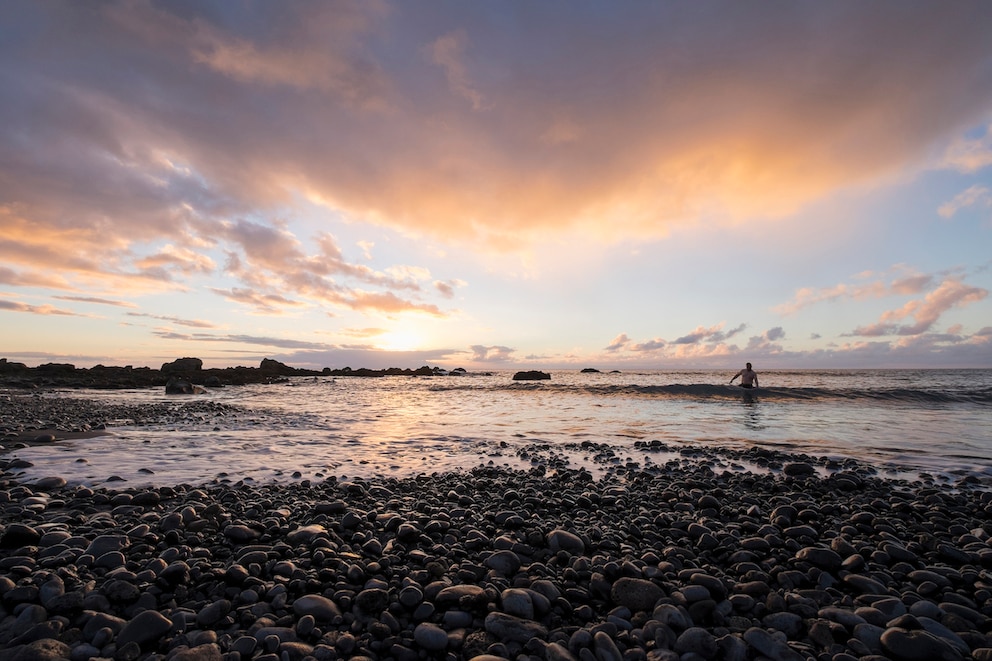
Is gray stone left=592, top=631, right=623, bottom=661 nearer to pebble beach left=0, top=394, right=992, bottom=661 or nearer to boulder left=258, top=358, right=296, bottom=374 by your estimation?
pebble beach left=0, top=394, right=992, bottom=661

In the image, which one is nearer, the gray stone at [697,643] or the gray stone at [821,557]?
the gray stone at [697,643]

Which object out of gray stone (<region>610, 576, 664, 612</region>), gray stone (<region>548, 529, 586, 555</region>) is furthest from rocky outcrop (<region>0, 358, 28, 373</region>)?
gray stone (<region>610, 576, 664, 612</region>)

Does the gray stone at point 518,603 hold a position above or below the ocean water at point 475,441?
above

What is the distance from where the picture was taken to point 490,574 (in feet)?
13.4

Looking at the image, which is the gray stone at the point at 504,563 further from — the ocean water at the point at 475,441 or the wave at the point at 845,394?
the wave at the point at 845,394

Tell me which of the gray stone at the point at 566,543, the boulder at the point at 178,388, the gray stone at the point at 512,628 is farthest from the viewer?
the boulder at the point at 178,388

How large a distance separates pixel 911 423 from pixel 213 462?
887 inches

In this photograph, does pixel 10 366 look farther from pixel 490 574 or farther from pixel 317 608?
pixel 490 574

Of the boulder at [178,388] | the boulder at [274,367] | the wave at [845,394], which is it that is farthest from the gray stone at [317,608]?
the boulder at [274,367]

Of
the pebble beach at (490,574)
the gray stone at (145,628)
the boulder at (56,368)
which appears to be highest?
Answer: the boulder at (56,368)

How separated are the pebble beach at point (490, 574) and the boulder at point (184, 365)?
63.6 m

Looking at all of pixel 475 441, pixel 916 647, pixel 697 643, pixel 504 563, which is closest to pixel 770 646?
pixel 697 643

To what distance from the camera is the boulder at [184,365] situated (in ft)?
195

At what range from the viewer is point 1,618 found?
10.3 feet
